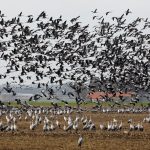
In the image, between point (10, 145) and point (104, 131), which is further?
point (104, 131)

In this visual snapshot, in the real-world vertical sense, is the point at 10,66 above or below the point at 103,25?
below

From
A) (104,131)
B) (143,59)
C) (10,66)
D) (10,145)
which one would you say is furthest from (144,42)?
(104,131)

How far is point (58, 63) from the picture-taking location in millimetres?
29688

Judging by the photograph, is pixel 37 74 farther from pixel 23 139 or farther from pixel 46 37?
pixel 23 139

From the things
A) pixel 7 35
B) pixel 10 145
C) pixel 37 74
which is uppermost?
pixel 7 35

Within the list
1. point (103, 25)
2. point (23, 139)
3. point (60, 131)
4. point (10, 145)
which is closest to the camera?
point (103, 25)

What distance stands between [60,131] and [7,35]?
29955mm

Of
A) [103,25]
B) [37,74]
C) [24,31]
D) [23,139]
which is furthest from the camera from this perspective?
[23,139]

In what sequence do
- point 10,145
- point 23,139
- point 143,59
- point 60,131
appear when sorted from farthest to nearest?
point 60,131, point 23,139, point 10,145, point 143,59

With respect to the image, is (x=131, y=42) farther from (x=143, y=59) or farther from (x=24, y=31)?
(x=24, y=31)

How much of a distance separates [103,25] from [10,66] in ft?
23.7

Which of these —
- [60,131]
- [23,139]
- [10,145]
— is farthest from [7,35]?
[60,131]

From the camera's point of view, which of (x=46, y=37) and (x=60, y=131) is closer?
(x=46, y=37)

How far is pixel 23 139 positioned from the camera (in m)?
45.7
